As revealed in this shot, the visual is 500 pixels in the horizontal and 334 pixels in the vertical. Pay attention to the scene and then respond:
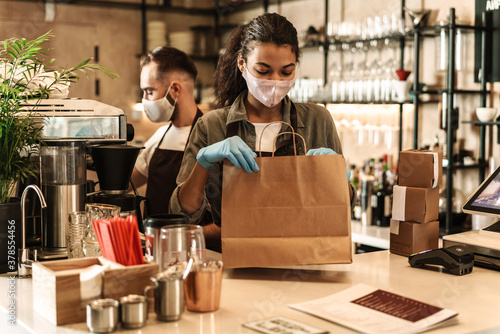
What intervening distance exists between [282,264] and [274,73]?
644 millimetres

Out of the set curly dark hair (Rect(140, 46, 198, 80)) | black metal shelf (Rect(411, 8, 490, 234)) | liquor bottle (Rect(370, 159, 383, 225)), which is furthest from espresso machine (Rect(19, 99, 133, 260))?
black metal shelf (Rect(411, 8, 490, 234))

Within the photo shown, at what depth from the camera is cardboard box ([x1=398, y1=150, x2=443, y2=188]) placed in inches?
70.4

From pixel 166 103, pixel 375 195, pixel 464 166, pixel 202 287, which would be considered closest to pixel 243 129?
pixel 202 287

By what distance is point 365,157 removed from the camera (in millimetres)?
4352

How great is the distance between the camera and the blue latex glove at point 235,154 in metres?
1.51

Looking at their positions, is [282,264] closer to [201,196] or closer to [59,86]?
[201,196]

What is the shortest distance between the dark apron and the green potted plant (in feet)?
3.41

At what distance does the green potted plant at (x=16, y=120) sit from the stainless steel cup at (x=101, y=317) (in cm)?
61

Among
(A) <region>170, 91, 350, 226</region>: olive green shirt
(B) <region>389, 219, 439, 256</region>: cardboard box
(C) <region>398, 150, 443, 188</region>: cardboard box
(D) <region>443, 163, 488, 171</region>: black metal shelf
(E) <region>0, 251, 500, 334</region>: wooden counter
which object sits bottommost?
(E) <region>0, 251, 500, 334</region>: wooden counter

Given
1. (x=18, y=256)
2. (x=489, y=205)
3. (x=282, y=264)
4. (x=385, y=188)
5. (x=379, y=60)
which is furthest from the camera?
(x=379, y=60)

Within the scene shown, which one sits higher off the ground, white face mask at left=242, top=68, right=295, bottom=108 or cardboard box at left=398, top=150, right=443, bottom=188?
white face mask at left=242, top=68, right=295, bottom=108

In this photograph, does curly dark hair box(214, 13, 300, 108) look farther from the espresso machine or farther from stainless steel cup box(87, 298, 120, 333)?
stainless steel cup box(87, 298, 120, 333)

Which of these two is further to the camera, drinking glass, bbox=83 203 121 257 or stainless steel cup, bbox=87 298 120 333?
drinking glass, bbox=83 203 121 257

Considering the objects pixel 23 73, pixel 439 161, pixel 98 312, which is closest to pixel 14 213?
pixel 23 73
